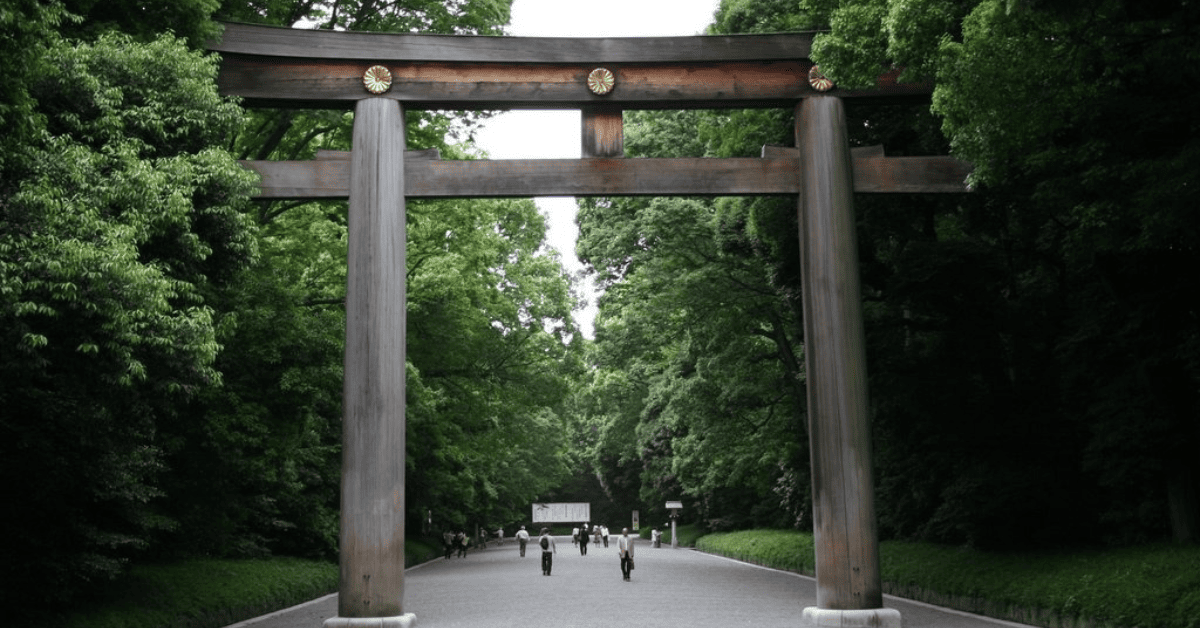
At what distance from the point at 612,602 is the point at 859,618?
21.7 feet

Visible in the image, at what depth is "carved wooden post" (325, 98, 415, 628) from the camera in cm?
1138

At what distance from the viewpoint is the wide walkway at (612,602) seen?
1387 centimetres

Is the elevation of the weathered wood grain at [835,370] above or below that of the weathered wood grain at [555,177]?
below

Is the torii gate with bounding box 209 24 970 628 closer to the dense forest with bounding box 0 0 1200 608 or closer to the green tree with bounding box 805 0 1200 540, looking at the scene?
the dense forest with bounding box 0 0 1200 608

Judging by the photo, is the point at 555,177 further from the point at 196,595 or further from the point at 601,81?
the point at 196,595

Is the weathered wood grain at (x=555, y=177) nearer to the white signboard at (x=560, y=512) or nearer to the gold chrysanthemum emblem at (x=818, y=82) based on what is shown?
the gold chrysanthemum emblem at (x=818, y=82)

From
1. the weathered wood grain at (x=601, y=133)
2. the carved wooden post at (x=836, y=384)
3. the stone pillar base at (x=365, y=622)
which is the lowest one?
the stone pillar base at (x=365, y=622)

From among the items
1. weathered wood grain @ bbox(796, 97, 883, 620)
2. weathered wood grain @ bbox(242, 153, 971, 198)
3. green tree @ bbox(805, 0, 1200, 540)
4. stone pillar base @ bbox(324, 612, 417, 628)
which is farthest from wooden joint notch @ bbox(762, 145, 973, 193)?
stone pillar base @ bbox(324, 612, 417, 628)

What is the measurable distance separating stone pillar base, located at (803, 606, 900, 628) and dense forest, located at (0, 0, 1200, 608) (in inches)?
159

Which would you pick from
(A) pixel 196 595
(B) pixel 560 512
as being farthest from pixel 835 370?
(B) pixel 560 512

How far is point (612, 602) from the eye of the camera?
17312mm

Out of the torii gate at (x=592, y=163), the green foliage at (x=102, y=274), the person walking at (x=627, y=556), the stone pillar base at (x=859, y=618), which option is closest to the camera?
the green foliage at (x=102, y=274)

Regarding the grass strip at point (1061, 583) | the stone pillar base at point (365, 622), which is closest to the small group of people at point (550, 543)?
the grass strip at point (1061, 583)

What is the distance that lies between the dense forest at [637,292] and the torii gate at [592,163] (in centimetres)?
99
